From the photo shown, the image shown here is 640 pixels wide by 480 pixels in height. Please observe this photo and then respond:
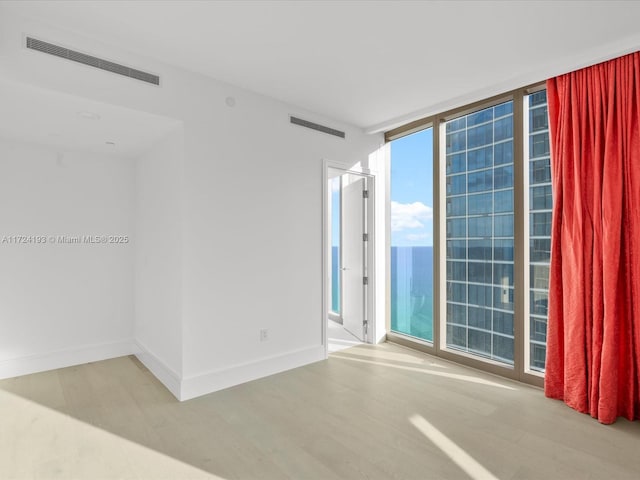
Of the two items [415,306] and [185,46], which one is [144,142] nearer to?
[185,46]

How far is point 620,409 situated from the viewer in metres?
2.71

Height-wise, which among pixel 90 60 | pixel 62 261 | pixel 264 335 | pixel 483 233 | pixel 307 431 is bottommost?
pixel 307 431

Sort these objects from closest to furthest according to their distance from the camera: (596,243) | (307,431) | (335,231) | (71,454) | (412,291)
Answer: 1. (71,454)
2. (307,431)
3. (596,243)
4. (412,291)
5. (335,231)

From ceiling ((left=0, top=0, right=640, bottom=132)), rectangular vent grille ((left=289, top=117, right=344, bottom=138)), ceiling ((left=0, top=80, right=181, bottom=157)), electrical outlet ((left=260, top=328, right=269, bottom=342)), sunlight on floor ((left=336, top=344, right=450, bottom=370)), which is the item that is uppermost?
ceiling ((left=0, top=0, right=640, bottom=132))

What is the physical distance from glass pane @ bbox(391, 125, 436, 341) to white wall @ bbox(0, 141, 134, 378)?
135 inches

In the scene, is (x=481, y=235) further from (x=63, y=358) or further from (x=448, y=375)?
(x=63, y=358)

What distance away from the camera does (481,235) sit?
3.76m

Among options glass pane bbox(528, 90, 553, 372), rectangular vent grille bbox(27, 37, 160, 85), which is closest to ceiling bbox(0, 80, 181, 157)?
rectangular vent grille bbox(27, 37, 160, 85)

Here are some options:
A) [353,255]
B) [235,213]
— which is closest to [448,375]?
[353,255]

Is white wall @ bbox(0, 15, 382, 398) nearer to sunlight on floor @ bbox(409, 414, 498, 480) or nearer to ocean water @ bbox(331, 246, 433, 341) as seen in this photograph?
ocean water @ bbox(331, 246, 433, 341)

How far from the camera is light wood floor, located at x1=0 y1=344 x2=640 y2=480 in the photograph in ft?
6.85

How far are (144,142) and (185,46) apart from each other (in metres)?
Result: 1.30

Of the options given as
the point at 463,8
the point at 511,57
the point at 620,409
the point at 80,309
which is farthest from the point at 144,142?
the point at 620,409

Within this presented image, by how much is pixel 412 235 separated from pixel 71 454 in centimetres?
389
